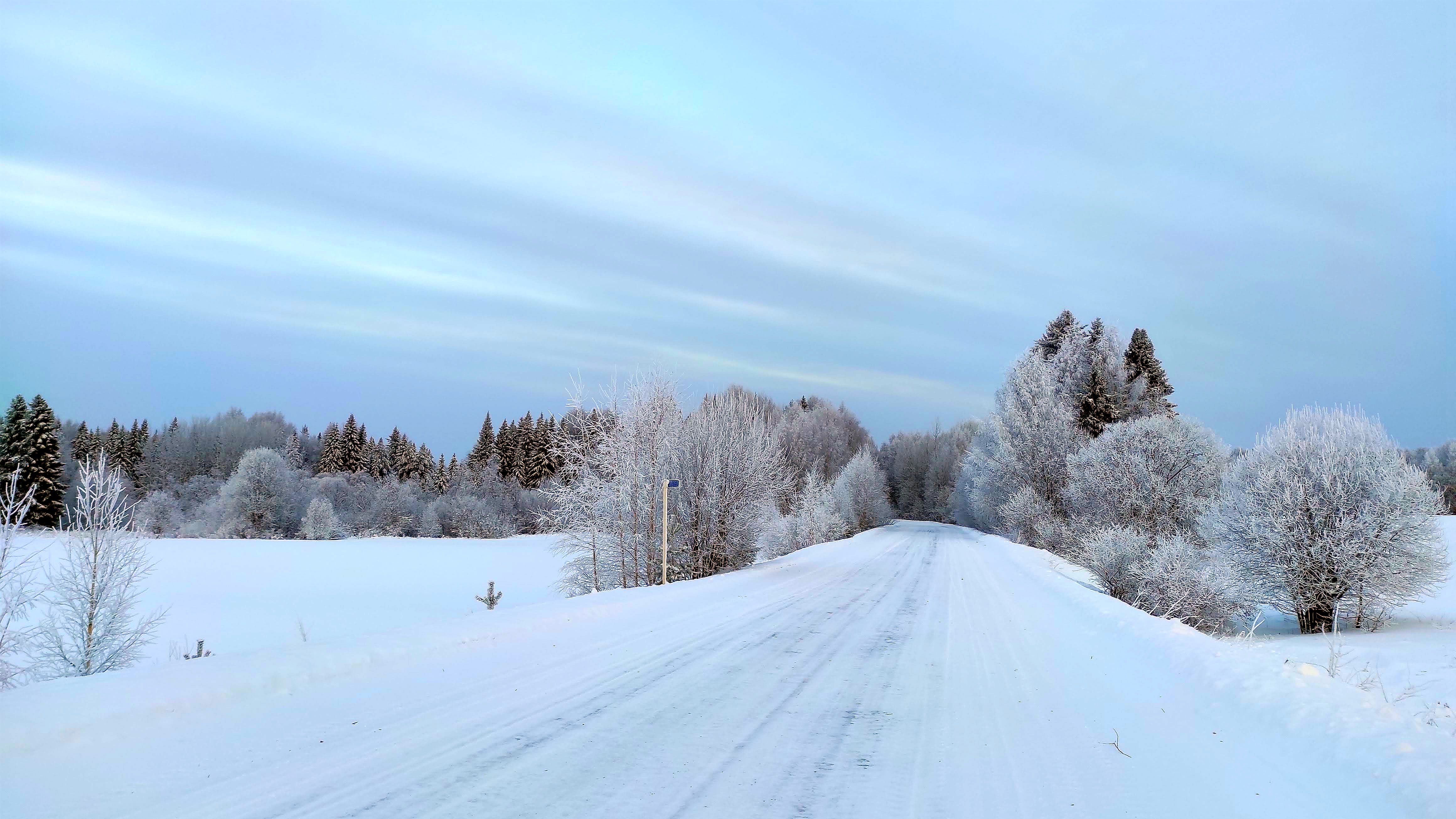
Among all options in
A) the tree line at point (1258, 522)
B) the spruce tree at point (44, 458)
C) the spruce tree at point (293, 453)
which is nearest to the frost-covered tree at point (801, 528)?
the tree line at point (1258, 522)

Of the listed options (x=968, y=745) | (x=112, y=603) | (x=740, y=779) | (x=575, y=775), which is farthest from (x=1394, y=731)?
(x=112, y=603)

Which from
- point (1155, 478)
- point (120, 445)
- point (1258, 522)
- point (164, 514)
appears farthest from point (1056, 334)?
point (120, 445)

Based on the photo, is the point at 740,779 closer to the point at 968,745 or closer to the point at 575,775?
the point at 575,775

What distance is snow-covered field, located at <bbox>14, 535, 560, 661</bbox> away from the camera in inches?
925

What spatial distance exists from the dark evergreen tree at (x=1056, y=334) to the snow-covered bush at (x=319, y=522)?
165 feet

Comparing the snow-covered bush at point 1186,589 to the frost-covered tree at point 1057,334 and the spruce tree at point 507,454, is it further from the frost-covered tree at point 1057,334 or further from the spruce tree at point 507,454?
the spruce tree at point 507,454

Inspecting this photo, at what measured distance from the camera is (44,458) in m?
37.3

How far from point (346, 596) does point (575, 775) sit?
30346mm

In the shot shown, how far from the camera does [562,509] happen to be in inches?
875

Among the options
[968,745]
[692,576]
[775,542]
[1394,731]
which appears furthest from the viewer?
[775,542]

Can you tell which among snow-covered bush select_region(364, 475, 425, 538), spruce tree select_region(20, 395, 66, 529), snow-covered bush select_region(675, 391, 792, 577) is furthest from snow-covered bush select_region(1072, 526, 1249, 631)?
snow-covered bush select_region(364, 475, 425, 538)

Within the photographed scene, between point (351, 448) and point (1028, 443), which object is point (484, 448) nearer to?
point (351, 448)

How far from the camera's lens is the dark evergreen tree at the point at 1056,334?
4641 centimetres

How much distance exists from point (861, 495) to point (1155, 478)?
26.5 meters
